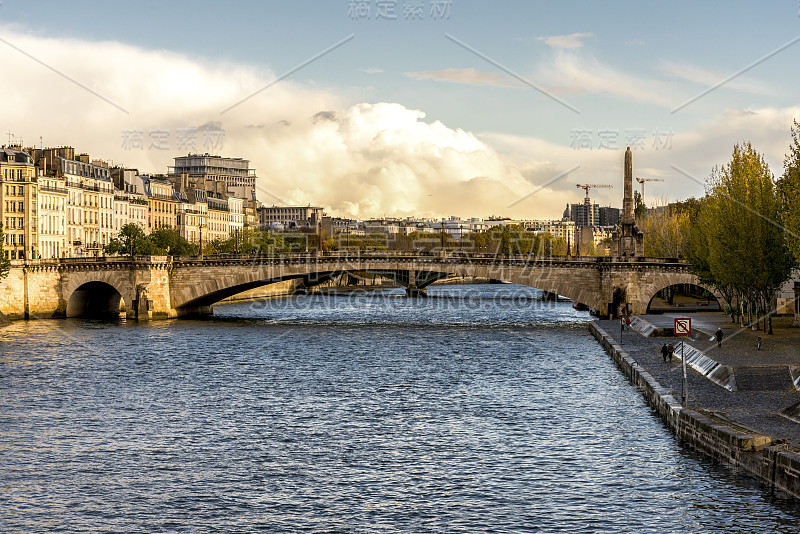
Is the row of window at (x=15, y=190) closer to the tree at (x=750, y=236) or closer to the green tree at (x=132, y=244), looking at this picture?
the green tree at (x=132, y=244)

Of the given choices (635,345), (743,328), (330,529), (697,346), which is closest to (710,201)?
(743,328)

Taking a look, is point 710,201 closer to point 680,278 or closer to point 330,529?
point 680,278

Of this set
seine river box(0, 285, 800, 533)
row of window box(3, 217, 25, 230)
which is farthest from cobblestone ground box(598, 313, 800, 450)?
row of window box(3, 217, 25, 230)

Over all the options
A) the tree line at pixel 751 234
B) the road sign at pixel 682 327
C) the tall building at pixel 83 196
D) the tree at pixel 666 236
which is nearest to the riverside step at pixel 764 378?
the road sign at pixel 682 327

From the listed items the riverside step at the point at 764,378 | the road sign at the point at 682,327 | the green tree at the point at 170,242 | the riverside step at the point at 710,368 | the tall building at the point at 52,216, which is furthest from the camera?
the green tree at the point at 170,242

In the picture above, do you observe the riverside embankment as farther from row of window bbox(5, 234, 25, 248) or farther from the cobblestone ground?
row of window bbox(5, 234, 25, 248)

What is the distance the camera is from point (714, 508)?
32500mm

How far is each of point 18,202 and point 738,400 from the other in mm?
105102

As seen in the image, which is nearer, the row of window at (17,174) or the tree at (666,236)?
the row of window at (17,174)

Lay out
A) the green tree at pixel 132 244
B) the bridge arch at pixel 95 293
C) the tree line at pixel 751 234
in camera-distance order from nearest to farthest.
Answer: the tree line at pixel 751 234
the bridge arch at pixel 95 293
the green tree at pixel 132 244

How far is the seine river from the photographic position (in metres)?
32.8

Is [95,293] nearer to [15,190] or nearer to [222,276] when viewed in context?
[222,276]

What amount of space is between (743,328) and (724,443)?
137 ft

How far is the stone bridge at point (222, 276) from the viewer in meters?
102
